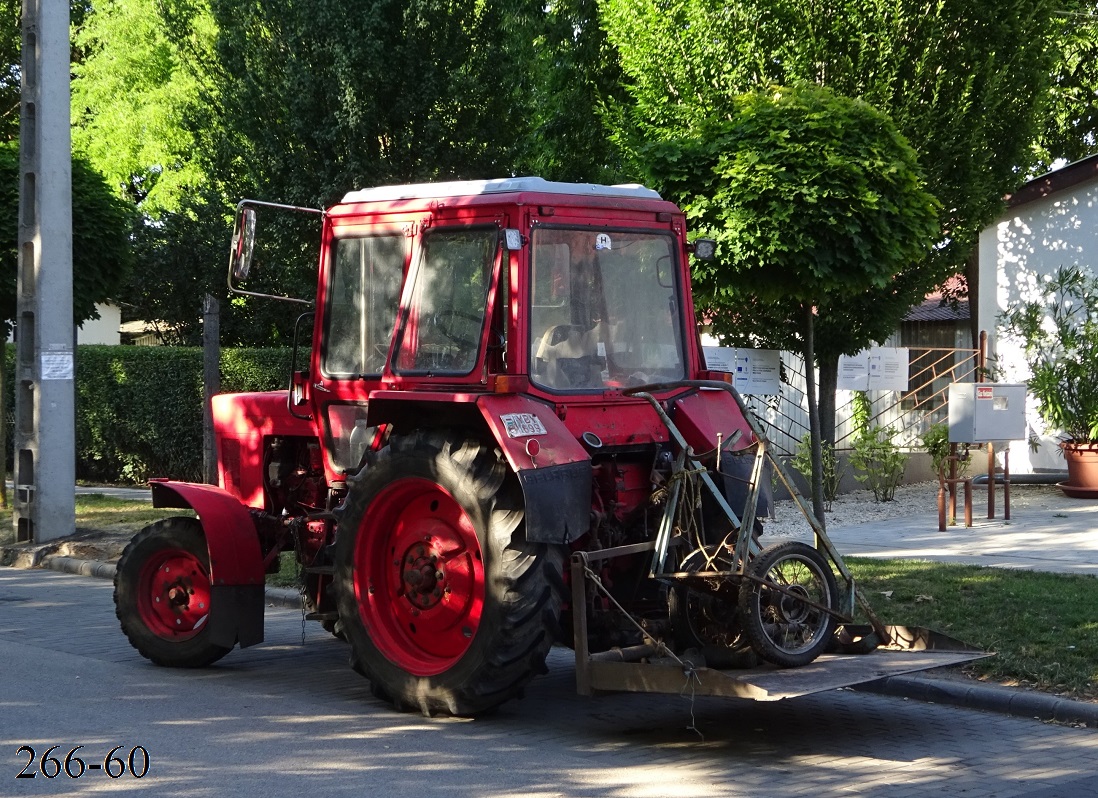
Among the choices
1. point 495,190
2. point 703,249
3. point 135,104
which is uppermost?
point 135,104

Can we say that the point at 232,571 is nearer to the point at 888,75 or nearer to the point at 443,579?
the point at 443,579

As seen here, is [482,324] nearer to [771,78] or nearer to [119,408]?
[771,78]

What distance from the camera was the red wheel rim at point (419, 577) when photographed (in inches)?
288

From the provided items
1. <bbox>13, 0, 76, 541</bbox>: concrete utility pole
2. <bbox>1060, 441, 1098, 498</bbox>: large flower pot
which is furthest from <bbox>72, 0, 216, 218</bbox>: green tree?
<bbox>1060, 441, 1098, 498</bbox>: large flower pot

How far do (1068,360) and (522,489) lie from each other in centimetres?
1314

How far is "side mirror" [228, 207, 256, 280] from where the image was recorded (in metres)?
8.08

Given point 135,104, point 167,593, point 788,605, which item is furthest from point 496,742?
point 135,104

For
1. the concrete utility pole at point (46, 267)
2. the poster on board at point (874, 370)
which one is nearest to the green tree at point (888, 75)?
the poster on board at point (874, 370)

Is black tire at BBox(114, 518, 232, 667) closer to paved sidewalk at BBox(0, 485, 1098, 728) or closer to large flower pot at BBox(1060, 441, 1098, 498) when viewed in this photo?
paved sidewalk at BBox(0, 485, 1098, 728)

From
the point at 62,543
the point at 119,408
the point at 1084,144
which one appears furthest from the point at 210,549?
the point at 1084,144

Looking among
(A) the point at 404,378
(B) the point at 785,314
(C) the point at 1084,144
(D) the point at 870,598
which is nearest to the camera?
(A) the point at 404,378

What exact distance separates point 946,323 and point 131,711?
26.9 meters

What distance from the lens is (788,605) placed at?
6.72 meters

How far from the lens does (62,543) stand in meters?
14.4
